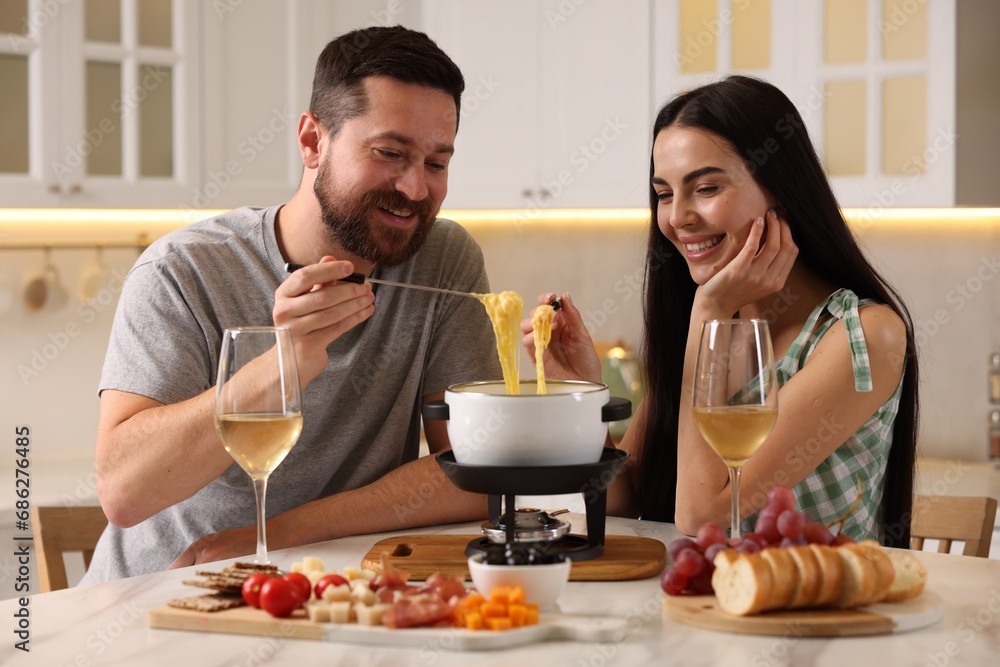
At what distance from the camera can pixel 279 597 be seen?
48.2 inches

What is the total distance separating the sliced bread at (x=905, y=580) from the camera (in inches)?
49.1

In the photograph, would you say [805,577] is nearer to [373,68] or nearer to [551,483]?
[551,483]

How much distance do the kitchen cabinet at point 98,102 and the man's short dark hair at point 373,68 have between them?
154 centimetres

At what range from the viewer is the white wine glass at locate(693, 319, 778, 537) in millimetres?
1359

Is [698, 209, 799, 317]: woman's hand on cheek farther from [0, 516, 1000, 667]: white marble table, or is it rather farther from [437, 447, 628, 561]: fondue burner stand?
[0, 516, 1000, 667]: white marble table

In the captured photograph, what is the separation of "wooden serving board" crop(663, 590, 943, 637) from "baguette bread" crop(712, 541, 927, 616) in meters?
0.01

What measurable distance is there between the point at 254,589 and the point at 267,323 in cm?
88

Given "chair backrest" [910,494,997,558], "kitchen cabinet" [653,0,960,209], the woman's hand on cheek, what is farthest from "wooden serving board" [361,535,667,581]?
"kitchen cabinet" [653,0,960,209]

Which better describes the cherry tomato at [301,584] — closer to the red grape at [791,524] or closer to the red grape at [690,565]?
the red grape at [690,565]

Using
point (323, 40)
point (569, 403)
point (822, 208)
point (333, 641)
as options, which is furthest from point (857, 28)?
point (333, 641)

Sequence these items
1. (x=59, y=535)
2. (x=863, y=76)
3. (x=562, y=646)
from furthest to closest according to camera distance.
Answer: (x=863, y=76), (x=59, y=535), (x=562, y=646)

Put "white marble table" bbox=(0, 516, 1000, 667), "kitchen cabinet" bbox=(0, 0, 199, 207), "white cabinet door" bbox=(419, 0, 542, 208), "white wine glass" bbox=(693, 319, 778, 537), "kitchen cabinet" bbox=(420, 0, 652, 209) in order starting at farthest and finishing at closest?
1. "white cabinet door" bbox=(419, 0, 542, 208)
2. "kitchen cabinet" bbox=(420, 0, 652, 209)
3. "kitchen cabinet" bbox=(0, 0, 199, 207)
4. "white wine glass" bbox=(693, 319, 778, 537)
5. "white marble table" bbox=(0, 516, 1000, 667)

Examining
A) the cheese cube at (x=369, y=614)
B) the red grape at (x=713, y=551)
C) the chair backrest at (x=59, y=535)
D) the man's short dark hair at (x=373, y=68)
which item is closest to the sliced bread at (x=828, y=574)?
the red grape at (x=713, y=551)

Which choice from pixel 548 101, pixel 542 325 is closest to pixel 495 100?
pixel 548 101
